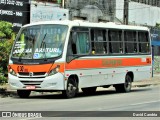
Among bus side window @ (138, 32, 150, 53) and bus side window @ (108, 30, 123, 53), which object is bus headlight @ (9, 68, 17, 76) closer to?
bus side window @ (108, 30, 123, 53)

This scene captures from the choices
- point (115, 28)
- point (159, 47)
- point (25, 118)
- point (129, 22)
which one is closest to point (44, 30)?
point (115, 28)

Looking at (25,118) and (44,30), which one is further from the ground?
(44,30)

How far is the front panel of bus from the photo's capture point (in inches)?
712

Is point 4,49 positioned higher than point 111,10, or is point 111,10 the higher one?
point 111,10

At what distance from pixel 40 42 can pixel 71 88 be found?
213 cm

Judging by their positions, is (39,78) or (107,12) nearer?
(39,78)

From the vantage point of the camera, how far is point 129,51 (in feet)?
75.3

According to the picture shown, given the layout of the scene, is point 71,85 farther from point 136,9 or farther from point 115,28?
point 136,9

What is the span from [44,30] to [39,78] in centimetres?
201

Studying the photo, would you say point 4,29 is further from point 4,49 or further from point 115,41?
point 115,41

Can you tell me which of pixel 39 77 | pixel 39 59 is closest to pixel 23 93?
pixel 39 77

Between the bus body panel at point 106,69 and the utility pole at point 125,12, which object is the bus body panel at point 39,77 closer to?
the bus body panel at point 106,69

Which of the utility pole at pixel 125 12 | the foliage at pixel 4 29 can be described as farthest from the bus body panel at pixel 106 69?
the utility pole at pixel 125 12

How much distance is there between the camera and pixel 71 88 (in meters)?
18.8
